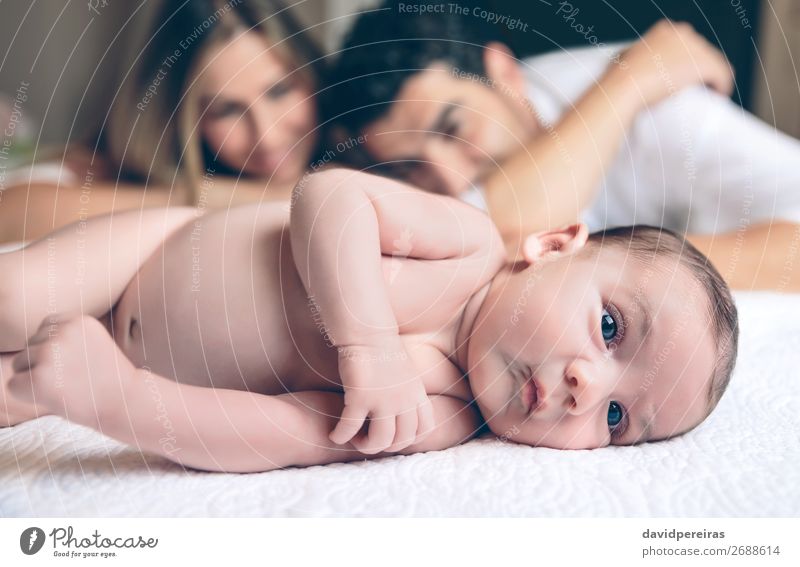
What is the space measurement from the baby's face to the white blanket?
0.02 meters

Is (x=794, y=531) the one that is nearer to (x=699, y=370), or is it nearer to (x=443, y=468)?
(x=699, y=370)

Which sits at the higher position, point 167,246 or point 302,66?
point 302,66

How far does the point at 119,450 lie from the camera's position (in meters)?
0.37

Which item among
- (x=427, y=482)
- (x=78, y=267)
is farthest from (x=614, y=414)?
(x=78, y=267)

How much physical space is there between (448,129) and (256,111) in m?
0.14

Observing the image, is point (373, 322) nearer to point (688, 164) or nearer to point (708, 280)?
point (708, 280)

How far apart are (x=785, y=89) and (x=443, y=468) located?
0.40m

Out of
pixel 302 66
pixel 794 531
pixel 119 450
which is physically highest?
pixel 302 66

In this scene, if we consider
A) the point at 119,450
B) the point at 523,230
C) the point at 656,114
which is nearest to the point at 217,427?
the point at 119,450

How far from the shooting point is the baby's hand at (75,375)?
0.33 metres

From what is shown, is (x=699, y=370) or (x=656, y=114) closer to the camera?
(x=699, y=370)

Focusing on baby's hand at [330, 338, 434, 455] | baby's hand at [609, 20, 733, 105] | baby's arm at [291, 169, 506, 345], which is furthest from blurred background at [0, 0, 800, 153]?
baby's hand at [330, 338, 434, 455]

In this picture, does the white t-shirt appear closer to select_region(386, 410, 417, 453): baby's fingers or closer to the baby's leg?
select_region(386, 410, 417, 453): baby's fingers

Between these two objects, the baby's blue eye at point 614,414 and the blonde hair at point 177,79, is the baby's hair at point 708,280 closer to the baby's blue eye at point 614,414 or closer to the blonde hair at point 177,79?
the baby's blue eye at point 614,414
